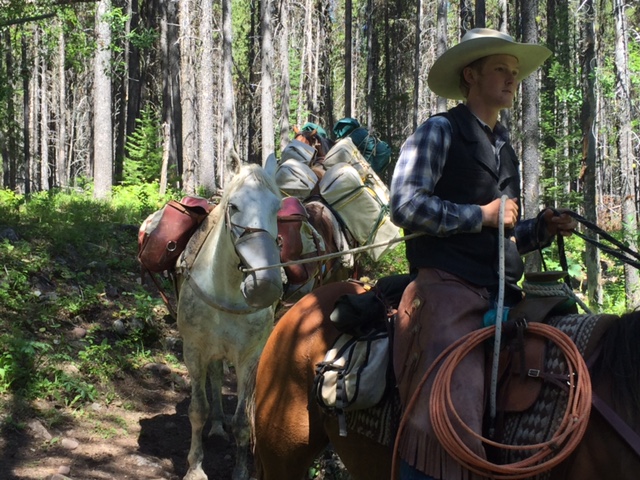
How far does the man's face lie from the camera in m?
3.05

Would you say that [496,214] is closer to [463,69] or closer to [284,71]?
[463,69]

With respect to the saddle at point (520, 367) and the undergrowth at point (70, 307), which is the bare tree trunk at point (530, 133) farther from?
the saddle at point (520, 367)

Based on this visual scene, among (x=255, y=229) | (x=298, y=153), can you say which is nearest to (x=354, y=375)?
(x=255, y=229)

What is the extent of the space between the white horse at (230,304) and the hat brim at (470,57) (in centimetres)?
176

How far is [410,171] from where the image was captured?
288cm

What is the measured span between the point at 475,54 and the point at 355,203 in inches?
202

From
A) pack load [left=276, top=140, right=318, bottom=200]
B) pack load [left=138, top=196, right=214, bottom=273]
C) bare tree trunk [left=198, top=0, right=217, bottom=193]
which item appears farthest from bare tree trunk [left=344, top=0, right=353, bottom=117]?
pack load [left=138, top=196, right=214, bottom=273]

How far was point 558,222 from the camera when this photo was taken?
9.93 ft

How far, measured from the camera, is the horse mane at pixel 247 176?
16.5 feet

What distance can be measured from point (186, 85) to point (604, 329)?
20.8 meters

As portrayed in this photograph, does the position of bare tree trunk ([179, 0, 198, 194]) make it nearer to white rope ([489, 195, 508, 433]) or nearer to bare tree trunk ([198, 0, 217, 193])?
bare tree trunk ([198, 0, 217, 193])

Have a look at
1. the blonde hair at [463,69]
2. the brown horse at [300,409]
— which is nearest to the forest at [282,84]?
the brown horse at [300,409]

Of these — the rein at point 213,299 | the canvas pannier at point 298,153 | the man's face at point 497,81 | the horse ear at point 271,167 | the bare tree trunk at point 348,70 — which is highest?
the bare tree trunk at point 348,70

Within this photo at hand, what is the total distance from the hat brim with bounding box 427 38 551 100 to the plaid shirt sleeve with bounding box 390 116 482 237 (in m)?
0.34
